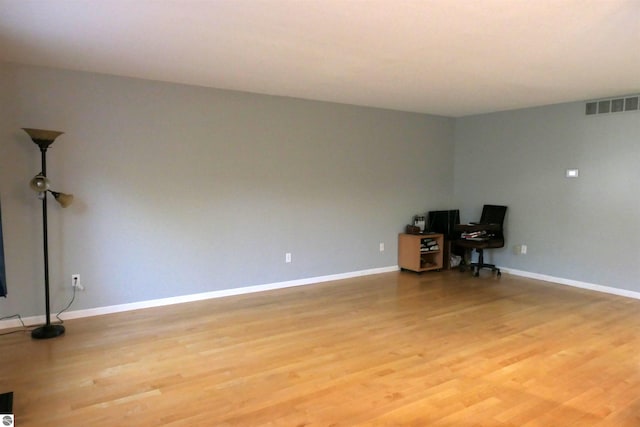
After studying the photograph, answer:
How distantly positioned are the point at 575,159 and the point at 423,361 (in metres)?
3.57

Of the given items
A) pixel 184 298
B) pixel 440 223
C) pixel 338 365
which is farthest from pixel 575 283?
pixel 184 298

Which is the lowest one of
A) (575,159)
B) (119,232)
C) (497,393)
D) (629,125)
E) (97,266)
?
(497,393)

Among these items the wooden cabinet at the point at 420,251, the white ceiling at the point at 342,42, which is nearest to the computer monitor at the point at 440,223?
the wooden cabinet at the point at 420,251

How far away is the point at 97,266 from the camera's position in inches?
156

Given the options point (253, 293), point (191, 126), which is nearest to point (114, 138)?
point (191, 126)

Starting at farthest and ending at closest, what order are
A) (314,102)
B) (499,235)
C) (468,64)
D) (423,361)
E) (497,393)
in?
(499,235)
(314,102)
(468,64)
(423,361)
(497,393)

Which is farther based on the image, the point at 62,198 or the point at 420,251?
the point at 420,251

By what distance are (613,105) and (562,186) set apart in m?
1.04

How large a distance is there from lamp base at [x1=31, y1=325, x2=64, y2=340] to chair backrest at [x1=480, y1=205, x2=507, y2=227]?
518 cm

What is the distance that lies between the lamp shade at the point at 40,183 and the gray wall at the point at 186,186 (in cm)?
30

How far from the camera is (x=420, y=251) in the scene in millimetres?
5770

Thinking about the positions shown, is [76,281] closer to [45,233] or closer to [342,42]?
[45,233]

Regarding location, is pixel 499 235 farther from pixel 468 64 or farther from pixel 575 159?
pixel 468 64

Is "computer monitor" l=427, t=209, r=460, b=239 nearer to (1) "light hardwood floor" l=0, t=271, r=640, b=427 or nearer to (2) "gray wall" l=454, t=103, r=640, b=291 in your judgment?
(2) "gray wall" l=454, t=103, r=640, b=291
